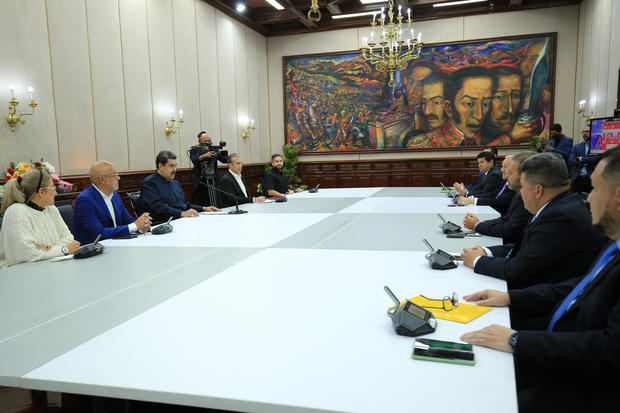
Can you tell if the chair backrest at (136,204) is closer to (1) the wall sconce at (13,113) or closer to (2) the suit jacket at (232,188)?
(2) the suit jacket at (232,188)

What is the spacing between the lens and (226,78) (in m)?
9.28

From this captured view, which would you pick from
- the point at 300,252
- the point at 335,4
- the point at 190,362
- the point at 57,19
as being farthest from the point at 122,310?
the point at 335,4

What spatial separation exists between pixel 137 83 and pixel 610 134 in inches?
250

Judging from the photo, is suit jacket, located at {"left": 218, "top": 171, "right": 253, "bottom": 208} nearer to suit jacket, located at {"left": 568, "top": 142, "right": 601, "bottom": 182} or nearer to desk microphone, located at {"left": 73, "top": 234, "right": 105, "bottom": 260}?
desk microphone, located at {"left": 73, "top": 234, "right": 105, "bottom": 260}

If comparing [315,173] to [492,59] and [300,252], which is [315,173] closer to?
[492,59]

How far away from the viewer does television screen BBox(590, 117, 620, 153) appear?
18.4 ft

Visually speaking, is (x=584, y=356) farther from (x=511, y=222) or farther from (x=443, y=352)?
(x=511, y=222)

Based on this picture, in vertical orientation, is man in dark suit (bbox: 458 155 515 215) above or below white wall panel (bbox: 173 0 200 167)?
below

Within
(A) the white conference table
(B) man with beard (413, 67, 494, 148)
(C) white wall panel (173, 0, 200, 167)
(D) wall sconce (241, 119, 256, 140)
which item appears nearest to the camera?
(A) the white conference table

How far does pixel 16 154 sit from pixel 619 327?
5.48m

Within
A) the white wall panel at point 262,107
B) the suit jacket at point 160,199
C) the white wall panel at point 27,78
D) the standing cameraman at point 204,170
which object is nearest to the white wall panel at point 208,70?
the standing cameraman at point 204,170

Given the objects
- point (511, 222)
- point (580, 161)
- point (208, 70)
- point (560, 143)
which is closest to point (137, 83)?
point (208, 70)

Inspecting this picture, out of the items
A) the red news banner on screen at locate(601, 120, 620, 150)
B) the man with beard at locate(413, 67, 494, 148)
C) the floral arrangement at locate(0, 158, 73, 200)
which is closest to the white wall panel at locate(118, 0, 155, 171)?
the floral arrangement at locate(0, 158, 73, 200)

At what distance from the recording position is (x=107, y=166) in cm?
371
